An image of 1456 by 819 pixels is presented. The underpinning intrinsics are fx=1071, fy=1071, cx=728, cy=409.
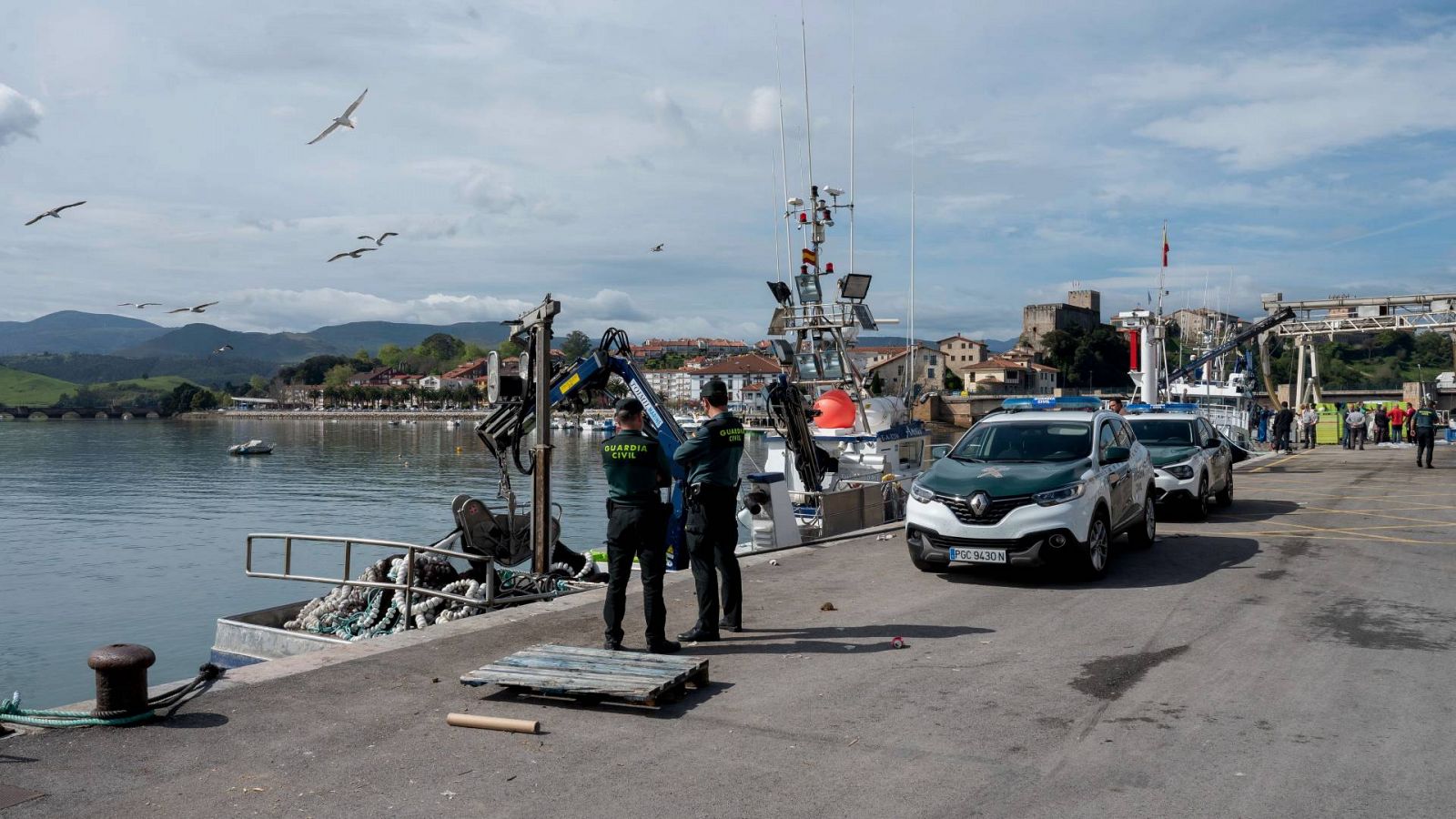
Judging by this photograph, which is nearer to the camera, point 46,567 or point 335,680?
point 335,680

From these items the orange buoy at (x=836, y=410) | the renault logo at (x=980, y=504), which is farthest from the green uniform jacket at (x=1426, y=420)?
the renault logo at (x=980, y=504)

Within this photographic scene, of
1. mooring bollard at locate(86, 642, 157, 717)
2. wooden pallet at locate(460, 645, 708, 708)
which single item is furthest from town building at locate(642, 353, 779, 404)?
mooring bollard at locate(86, 642, 157, 717)

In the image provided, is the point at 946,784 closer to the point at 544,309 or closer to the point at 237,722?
the point at 237,722

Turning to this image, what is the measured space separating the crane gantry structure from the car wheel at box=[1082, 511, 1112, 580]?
47044 mm

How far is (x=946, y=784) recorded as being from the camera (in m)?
5.23

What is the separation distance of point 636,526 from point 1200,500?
1207 centimetres

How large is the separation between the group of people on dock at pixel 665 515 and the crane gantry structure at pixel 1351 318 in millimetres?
51507

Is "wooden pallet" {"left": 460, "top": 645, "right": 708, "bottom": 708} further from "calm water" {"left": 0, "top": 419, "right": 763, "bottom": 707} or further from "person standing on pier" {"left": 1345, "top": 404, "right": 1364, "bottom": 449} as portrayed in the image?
"person standing on pier" {"left": 1345, "top": 404, "right": 1364, "bottom": 449}

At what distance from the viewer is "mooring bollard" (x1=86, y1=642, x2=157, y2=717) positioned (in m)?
6.18

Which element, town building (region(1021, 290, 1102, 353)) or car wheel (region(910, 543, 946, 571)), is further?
town building (region(1021, 290, 1102, 353))

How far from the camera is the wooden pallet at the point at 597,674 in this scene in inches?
256

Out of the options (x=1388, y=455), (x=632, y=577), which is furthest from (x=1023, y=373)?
(x=632, y=577)

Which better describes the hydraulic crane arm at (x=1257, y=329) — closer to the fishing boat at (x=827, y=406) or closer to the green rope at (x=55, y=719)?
the fishing boat at (x=827, y=406)

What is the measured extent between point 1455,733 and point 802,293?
637 inches
